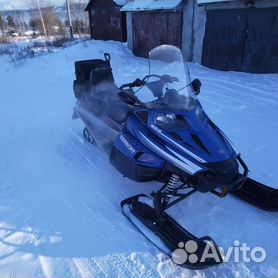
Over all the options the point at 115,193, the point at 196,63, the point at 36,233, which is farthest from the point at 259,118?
the point at 196,63

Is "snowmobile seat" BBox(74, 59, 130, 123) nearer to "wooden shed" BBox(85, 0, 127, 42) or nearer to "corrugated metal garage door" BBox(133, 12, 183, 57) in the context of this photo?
"corrugated metal garage door" BBox(133, 12, 183, 57)

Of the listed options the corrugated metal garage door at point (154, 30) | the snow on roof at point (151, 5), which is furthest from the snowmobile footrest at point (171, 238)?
the corrugated metal garage door at point (154, 30)

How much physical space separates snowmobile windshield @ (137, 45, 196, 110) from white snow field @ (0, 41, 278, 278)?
0.96 metres

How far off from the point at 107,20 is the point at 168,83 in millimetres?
14282

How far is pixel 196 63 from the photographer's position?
9.39 meters

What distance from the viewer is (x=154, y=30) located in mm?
10789

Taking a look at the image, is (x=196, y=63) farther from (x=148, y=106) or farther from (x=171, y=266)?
(x=171, y=266)

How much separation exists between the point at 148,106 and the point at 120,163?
2.01 feet

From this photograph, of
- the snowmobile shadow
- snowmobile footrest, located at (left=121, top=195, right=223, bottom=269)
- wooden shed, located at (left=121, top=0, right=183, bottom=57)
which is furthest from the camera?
wooden shed, located at (left=121, top=0, right=183, bottom=57)

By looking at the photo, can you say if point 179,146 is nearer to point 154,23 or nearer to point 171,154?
point 171,154

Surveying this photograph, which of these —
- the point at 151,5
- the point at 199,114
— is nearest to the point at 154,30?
the point at 151,5

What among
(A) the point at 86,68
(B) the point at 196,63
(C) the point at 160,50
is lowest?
(B) the point at 196,63

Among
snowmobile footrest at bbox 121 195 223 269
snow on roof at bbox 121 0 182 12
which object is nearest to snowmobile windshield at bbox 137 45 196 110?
Answer: snowmobile footrest at bbox 121 195 223 269

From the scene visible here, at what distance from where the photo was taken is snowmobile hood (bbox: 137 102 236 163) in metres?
2.22
